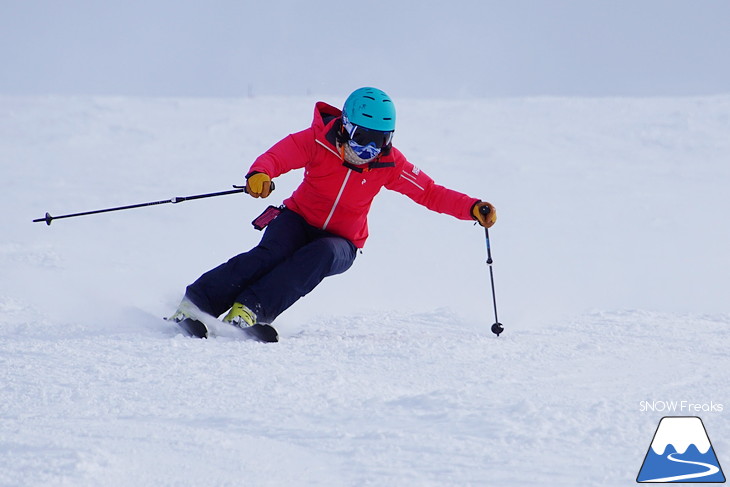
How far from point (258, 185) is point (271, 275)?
0.48 meters

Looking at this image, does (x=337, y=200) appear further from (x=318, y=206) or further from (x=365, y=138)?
(x=365, y=138)

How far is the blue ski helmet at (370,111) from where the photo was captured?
4.36 m

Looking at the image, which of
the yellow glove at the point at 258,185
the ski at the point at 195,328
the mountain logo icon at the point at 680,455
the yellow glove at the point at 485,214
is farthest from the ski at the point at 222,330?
the mountain logo icon at the point at 680,455

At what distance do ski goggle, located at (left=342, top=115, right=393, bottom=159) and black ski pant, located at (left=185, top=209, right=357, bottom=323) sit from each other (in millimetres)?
554

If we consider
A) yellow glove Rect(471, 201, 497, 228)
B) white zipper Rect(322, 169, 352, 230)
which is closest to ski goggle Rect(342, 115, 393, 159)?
white zipper Rect(322, 169, 352, 230)

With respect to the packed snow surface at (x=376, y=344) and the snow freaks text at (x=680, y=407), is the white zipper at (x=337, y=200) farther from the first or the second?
the snow freaks text at (x=680, y=407)

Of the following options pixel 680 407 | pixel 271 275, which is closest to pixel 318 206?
pixel 271 275

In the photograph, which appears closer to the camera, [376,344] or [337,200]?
[376,344]

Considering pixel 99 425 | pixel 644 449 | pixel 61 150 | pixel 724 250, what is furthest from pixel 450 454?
pixel 61 150

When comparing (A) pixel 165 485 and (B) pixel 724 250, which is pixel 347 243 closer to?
(A) pixel 165 485

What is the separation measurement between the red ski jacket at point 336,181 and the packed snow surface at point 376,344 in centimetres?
68

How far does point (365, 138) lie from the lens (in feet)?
14.4

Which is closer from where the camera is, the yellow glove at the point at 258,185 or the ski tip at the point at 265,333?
the ski tip at the point at 265,333

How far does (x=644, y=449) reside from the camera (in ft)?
7.56
